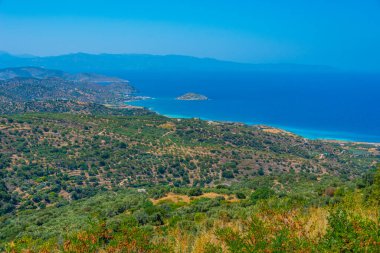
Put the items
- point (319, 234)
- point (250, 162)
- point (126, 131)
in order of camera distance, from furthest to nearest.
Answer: point (126, 131) → point (250, 162) → point (319, 234)

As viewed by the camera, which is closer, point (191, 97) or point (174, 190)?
point (174, 190)

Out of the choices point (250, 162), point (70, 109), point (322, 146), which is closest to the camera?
point (250, 162)

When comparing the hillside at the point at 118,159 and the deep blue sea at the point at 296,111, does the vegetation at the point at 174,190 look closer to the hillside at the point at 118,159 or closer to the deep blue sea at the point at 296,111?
the hillside at the point at 118,159

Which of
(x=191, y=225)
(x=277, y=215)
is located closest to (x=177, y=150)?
(x=191, y=225)

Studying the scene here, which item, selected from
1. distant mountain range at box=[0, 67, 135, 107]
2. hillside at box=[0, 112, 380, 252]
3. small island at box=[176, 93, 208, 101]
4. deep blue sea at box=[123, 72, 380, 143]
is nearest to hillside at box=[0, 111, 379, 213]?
hillside at box=[0, 112, 380, 252]

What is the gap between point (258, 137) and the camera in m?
69.2

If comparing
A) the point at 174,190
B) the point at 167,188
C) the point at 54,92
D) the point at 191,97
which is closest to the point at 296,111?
the point at 191,97

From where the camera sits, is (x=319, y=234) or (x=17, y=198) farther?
(x=17, y=198)

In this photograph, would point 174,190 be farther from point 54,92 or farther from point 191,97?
point 191,97

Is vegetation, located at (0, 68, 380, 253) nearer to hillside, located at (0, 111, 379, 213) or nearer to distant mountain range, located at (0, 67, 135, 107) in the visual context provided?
hillside, located at (0, 111, 379, 213)

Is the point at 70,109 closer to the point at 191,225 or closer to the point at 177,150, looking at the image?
the point at 177,150

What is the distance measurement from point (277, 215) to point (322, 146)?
72.1m

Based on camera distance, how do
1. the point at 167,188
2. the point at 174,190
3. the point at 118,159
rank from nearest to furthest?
the point at 174,190, the point at 167,188, the point at 118,159

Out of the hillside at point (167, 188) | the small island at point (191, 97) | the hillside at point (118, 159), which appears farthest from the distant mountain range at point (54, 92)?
the hillside at point (167, 188)
